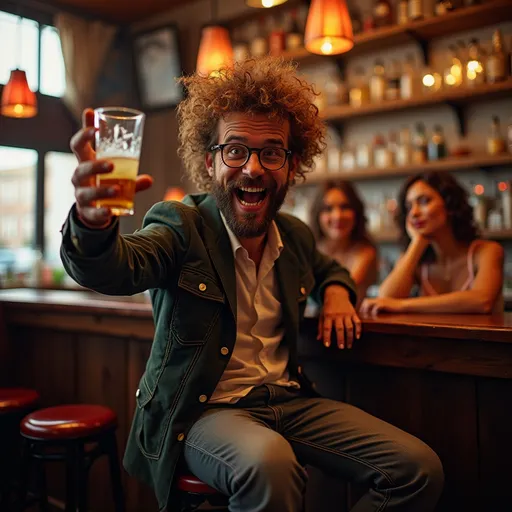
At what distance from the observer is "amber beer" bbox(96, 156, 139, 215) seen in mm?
1052

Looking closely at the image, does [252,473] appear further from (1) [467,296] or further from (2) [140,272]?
(1) [467,296]

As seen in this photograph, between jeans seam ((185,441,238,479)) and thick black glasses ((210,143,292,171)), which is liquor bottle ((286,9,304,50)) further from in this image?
jeans seam ((185,441,238,479))

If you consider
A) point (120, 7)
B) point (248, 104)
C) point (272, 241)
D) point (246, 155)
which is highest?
point (120, 7)

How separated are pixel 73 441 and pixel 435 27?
3.33m

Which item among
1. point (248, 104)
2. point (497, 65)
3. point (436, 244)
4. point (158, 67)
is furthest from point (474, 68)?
point (158, 67)

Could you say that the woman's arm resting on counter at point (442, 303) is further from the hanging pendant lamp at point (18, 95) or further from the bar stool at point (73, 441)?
the hanging pendant lamp at point (18, 95)

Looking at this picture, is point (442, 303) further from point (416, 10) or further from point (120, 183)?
point (416, 10)

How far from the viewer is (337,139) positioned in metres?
4.44

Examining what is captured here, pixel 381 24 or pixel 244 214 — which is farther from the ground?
pixel 381 24

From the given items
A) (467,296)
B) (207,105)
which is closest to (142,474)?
(207,105)

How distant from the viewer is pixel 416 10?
373cm

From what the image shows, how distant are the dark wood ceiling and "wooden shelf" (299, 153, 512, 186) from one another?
2.27m

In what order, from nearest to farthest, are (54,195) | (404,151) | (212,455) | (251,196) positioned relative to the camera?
(212,455), (251,196), (404,151), (54,195)

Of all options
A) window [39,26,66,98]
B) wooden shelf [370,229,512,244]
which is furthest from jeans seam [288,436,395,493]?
window [39,26,66,98]
